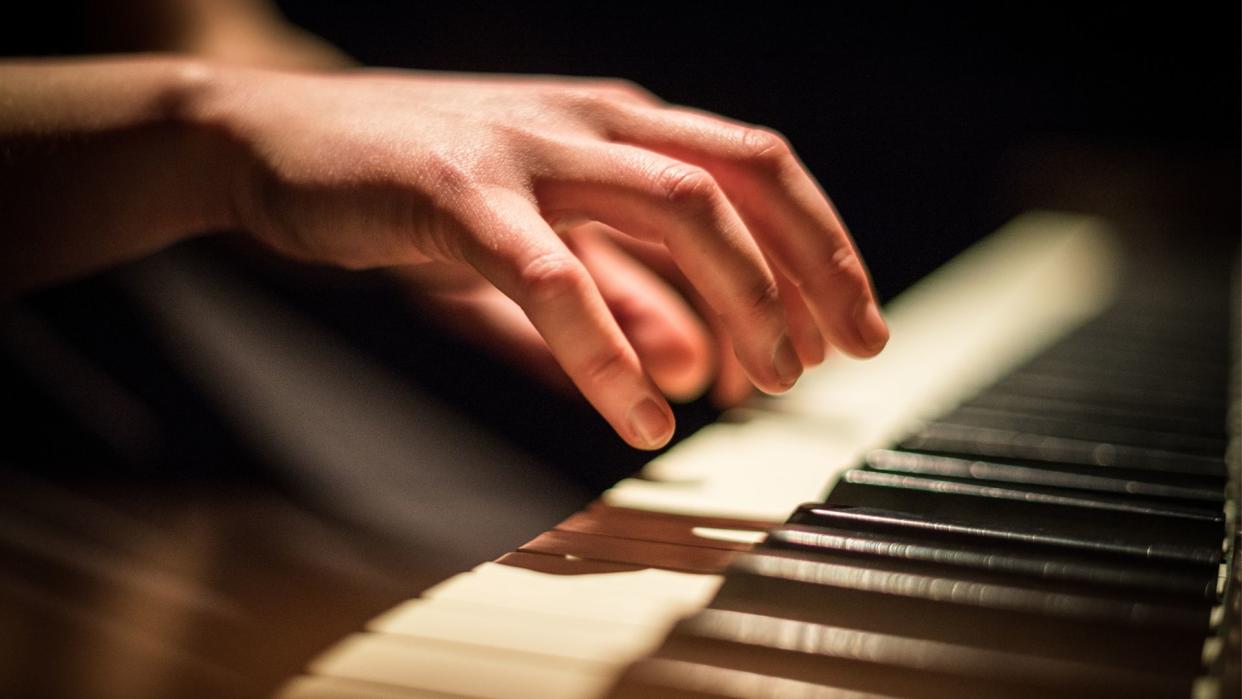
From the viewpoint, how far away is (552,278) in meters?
0.62

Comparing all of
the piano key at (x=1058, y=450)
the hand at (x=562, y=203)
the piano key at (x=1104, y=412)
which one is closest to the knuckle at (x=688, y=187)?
the hand at (x=562, y=203)

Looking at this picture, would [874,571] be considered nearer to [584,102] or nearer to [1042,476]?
[1042,476]

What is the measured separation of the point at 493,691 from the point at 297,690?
A: 0.28ft

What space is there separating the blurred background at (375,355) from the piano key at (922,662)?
209 millimetres

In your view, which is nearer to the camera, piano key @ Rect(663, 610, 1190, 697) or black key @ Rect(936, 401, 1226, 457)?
piano key @ Rect(663, 610, 1190, 697)

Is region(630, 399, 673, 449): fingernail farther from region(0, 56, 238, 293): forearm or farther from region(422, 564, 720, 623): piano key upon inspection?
region(0, 56, 238, 293): forearm

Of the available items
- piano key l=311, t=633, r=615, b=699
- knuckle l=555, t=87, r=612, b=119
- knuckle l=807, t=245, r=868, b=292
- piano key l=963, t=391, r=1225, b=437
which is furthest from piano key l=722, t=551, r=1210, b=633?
piano key l=963, t=391, r=1225, b=437

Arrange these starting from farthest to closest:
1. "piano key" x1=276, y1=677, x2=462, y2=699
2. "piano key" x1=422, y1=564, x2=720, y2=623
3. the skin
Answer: the skin, "piano key" x1=422, y1=564, x2=720, y2=623, "piano key" x1=276, y1=677, x2=462, y2=699

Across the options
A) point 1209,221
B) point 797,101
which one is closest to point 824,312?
point 1209,221

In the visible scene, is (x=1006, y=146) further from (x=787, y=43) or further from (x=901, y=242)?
(x=787, y=43)

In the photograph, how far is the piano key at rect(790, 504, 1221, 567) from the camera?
61cm

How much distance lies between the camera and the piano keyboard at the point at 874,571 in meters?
0.47

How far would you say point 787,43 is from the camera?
4141 mm

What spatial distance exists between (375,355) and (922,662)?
215cm
